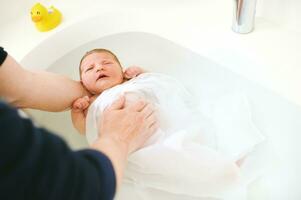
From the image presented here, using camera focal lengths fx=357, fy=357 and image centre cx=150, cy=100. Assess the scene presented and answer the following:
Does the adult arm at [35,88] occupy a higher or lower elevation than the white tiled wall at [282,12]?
lower

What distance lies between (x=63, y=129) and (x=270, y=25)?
0.71 metres

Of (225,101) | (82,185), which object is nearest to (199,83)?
(225,101)

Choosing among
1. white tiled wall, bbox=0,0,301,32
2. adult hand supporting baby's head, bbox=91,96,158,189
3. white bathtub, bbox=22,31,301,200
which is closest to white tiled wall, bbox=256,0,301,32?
white tiled wall, bbox=0,0,301,32

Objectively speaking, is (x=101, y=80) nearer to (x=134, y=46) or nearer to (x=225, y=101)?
(x=134, y=46)

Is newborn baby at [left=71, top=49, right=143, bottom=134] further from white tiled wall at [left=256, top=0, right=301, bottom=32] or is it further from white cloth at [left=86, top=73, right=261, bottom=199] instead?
white tiled wall at [left=256, top=0, right=301, bottom=32]

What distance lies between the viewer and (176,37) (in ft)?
3.72

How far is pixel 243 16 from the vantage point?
39.4 inches

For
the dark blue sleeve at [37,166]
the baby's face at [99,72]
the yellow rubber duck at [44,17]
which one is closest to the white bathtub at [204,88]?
the yellow rubber duck at [44,17]

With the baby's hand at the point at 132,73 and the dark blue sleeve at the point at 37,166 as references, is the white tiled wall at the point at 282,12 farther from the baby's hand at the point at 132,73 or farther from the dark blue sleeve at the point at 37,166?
the dark blue sleeve at the point at 37,166

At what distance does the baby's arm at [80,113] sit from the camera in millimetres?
1039

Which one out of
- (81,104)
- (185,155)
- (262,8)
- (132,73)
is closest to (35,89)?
(81,104)

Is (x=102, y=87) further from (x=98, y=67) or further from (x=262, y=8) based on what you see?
(x=262, y=8)

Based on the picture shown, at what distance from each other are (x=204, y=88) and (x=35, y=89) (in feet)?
1.68

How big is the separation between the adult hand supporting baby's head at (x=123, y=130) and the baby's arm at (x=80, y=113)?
15 cm
